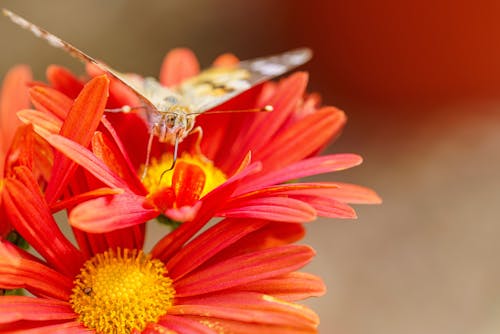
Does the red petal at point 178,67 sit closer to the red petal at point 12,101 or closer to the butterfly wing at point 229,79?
the butterfly wing at point 229,79

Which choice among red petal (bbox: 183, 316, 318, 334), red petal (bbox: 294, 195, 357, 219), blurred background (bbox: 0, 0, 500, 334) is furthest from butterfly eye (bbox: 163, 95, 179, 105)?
blurred background (bbox: 0, 0, 500, 334)

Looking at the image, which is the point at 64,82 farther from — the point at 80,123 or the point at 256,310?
the point at 256,310

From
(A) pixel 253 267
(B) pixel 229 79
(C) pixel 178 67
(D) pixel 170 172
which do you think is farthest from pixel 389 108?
(A) pixel 253 267

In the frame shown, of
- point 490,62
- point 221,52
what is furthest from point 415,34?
point 221,52

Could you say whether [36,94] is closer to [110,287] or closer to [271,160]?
[110,287]

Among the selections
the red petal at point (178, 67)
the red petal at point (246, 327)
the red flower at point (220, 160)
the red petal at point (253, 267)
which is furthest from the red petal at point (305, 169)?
the red petal at point (178, 67)

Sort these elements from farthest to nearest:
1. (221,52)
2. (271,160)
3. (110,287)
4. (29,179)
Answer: (221,52) → (271,160) → (110,287) → (29,179)

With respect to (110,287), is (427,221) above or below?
above
